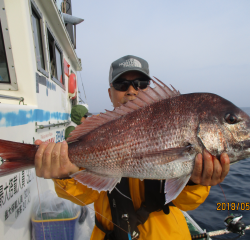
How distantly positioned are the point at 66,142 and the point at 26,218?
5.43 feet

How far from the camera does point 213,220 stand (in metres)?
4.52

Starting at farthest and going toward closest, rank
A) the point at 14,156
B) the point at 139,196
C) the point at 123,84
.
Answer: the point at 123,84
the point at 139,196
the point at 14,156

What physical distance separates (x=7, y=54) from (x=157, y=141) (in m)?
2.55

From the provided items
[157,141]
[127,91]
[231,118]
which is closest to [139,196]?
[157,141]

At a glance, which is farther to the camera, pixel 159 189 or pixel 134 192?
pixel 134 192

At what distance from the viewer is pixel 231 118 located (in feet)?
4.88

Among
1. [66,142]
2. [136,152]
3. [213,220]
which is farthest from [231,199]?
[66,142]

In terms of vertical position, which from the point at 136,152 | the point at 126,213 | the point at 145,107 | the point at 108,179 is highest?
the point at 145,107

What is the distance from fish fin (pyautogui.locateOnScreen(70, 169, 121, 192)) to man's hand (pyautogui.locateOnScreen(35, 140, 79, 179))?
0.10m

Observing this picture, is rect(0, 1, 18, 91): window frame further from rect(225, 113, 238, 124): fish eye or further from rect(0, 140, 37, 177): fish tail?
rect(225, 113, 238, 124): fish eye

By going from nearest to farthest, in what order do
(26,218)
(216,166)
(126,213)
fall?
1. (216,166)
2. (126,213)
3. (26,218)

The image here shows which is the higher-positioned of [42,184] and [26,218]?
[42,184]

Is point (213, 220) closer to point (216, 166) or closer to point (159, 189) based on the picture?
point (159, 189)
